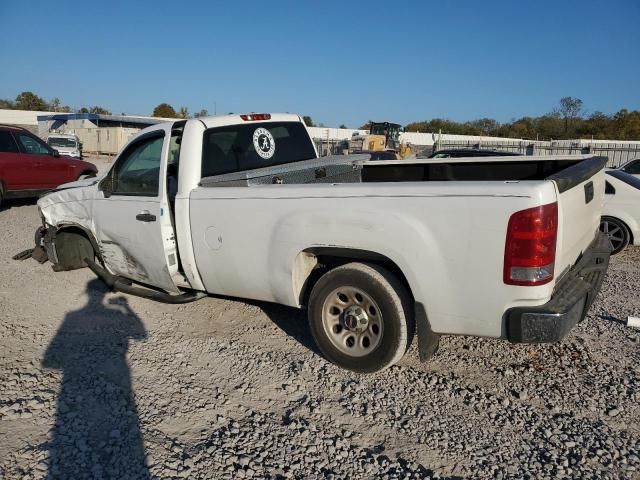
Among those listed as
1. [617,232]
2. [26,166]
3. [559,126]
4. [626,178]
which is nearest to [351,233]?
[617,232]

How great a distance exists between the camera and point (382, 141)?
35219mm

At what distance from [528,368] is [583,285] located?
2.64 feet

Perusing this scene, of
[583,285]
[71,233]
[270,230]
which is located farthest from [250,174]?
[71,233]

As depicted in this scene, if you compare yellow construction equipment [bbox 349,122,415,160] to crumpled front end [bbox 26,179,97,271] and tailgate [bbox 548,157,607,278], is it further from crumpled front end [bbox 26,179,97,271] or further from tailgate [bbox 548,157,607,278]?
tailgate [bbox 548,157,607,278]

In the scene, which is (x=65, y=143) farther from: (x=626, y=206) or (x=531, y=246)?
(x=531, y=246)

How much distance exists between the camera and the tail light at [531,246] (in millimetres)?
2816

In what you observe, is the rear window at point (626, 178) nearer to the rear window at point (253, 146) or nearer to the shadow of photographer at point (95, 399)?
the rear window at point (253, 146)

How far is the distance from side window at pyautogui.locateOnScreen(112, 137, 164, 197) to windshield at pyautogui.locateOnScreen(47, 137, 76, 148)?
24744 mm

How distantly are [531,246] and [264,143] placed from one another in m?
3.05

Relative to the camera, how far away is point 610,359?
13.0ft

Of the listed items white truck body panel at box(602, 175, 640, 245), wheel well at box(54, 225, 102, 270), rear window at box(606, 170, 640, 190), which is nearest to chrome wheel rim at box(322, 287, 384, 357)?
wheel well at box(54, 225, 102, 270)

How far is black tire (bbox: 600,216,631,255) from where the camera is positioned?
7.82m

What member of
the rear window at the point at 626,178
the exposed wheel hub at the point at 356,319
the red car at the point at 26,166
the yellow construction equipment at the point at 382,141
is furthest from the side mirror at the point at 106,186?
the yellow construction equipment at the point at 382,141

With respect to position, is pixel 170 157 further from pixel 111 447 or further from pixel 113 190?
pixel 111 447
